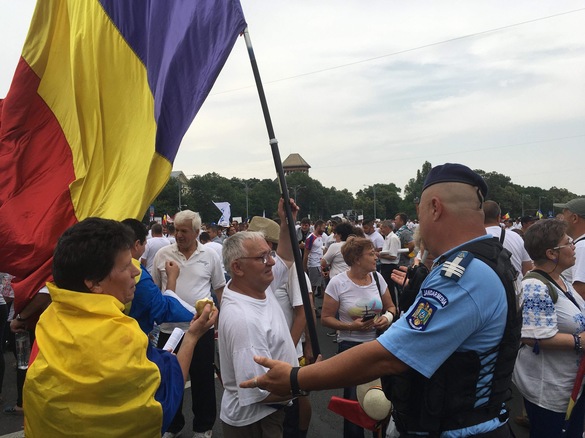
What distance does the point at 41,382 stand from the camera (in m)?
1.84

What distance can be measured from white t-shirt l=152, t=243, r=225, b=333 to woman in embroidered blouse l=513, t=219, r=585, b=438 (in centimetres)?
288

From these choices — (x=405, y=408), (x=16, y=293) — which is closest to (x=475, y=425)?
(x=405, y=408)

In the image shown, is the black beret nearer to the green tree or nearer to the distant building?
the green tree

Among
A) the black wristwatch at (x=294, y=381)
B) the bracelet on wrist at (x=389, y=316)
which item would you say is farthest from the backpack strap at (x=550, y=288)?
the black wristwatch at (x=294, y=381)

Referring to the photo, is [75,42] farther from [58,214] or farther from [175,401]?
[175,401]

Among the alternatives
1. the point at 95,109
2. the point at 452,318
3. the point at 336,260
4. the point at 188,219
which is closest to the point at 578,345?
the point at 452,318

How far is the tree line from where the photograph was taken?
282 ft

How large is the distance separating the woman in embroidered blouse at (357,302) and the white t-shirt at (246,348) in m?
1.56

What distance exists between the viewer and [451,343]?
180 cm

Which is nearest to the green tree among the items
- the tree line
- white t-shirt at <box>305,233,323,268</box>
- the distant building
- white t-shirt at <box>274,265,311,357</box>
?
the tree line

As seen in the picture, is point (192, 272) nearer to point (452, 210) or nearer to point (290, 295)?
point (290, 295)

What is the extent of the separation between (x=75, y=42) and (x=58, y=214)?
4.37 feet

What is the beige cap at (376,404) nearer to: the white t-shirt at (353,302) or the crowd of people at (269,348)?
the crowd of people at (269,348)

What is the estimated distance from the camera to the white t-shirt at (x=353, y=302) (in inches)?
179
